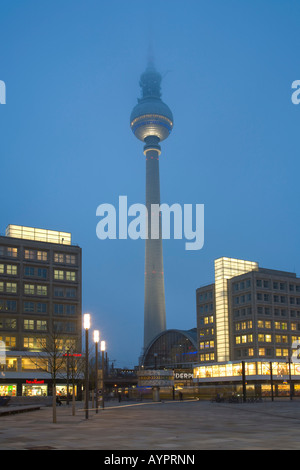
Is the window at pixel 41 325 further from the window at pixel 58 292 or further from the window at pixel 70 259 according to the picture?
the window at pixel 70 259

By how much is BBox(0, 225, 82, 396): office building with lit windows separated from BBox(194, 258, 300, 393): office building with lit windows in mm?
38306

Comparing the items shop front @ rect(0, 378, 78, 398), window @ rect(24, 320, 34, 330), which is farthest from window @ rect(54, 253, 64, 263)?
shop front @ rect(0, 378, 78, 398)

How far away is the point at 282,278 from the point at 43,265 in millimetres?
54244

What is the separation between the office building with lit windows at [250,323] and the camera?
113938 millimetres

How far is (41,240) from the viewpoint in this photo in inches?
3994

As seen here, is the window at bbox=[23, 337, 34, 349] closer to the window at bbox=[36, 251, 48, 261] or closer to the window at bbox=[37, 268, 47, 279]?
the window at bbox=[37, 268, 47, 279]

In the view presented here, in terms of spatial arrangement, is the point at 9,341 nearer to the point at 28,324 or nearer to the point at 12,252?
the point at 28,324

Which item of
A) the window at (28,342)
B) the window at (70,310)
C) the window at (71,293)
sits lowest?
the window at (28,342)

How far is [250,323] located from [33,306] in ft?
155

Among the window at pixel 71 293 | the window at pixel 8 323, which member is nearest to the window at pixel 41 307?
the window at pixel 71 293

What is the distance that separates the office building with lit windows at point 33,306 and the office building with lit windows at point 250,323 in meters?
38.3

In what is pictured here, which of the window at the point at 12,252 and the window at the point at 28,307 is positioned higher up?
the window at the point at 12,252
